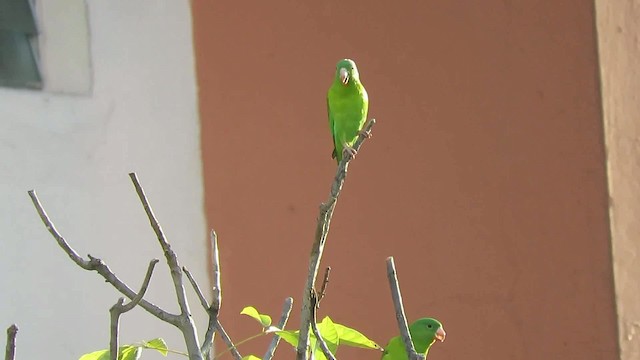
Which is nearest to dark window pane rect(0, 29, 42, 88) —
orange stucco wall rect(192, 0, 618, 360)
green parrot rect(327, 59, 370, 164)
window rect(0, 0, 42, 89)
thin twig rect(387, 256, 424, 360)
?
window rect(0, 0, 42, 89)

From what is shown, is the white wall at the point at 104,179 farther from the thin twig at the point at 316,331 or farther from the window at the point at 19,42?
the thin twig at the point at 316,331

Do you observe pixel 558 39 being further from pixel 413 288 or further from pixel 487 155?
pixel 413 288

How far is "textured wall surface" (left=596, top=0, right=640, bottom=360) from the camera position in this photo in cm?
289

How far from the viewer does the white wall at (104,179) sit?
2.57m

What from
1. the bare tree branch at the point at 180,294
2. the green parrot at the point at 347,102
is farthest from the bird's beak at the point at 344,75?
the bare tree branch at the point at 180,294

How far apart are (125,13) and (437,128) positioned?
0.91 m

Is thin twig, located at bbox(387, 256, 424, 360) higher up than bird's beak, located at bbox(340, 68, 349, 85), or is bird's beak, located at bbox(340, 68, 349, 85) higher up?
bird's beak, located at bbox(340, 68, 349, 85)

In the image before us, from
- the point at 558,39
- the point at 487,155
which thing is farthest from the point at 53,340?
the point at 558,39

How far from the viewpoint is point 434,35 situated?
9.78 ft

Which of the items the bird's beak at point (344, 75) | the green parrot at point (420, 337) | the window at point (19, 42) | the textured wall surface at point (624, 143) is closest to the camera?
the green parrot at point (420, 337)

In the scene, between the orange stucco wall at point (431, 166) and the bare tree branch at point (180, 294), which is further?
the orange stucco wall at point (431, 166)

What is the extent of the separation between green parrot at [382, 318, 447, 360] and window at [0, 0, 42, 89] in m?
1.24

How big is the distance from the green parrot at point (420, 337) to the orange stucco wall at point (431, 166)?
2.91ft

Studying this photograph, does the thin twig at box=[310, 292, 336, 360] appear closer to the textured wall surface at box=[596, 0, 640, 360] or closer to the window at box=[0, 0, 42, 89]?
the window at box=[0, 0, 42, 89]
